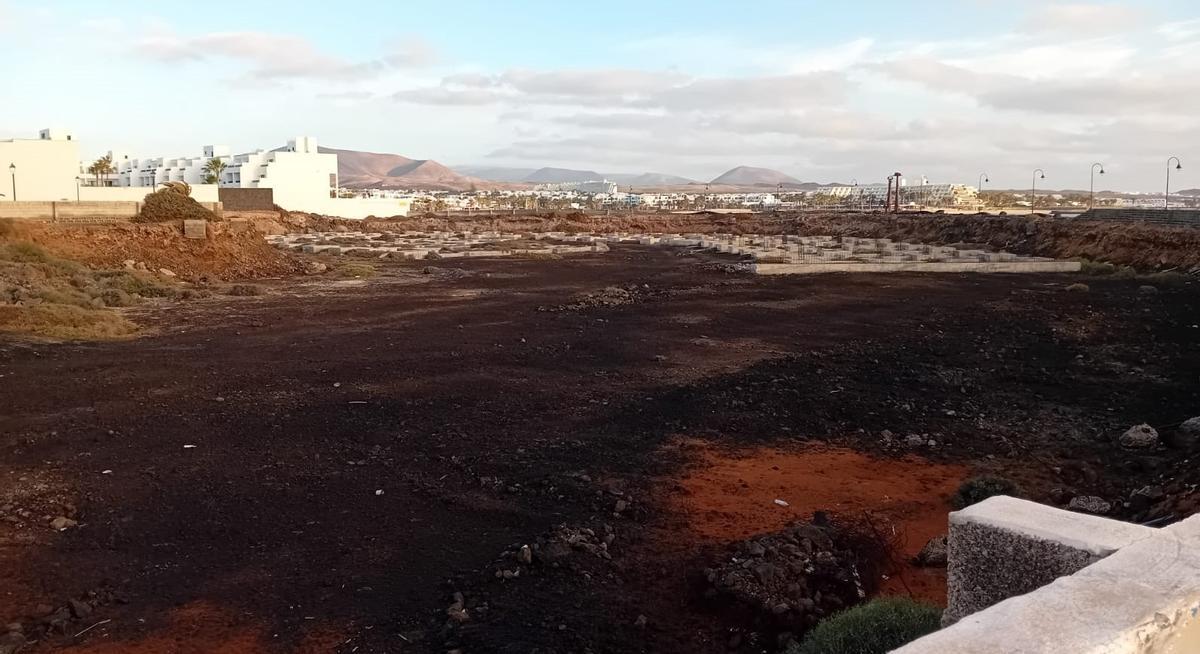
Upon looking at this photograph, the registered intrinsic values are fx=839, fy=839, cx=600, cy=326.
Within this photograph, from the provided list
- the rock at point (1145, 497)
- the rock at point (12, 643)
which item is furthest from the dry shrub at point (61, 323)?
the rock at point (1145, 497)

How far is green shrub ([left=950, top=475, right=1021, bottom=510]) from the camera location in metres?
8.71

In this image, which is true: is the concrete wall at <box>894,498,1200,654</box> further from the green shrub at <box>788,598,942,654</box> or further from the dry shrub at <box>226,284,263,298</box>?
the dry shrub at <box>226,284,263,298</box>

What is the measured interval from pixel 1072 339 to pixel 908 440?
1089cm

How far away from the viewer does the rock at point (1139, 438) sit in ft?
35.9

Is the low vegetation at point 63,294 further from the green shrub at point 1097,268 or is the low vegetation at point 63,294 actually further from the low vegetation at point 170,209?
the green shrub at point 1097,268

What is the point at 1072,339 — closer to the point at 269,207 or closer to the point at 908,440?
the point at 908,440

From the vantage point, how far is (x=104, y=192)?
63.1 m

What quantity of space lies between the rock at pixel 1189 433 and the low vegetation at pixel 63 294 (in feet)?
67.0

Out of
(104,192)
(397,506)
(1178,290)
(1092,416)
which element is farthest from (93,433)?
(104,192)

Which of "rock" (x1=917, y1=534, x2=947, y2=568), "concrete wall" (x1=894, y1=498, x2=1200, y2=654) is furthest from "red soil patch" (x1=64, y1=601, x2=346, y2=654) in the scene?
"rock" (x1=917, y1=534, x2=947, y2=568)

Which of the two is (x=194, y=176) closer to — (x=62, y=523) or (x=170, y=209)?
(x=170, y=209)

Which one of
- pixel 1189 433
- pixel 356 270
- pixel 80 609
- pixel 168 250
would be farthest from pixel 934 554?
pixel 168 250

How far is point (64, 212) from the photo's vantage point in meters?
39.2

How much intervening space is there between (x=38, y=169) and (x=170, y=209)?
2833cm
